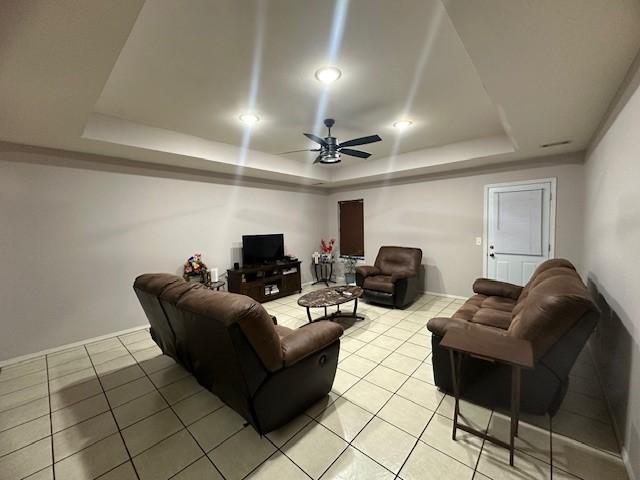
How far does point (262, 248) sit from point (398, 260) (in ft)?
8.81

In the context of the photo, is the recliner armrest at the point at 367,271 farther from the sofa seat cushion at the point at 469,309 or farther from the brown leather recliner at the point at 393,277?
the sofa seat cushion at the point at 469,309

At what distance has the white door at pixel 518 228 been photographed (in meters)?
4.06

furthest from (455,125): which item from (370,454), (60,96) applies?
(60,96)

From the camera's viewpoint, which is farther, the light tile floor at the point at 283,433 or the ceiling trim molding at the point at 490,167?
the ceiling trim molding at the point at 490,167

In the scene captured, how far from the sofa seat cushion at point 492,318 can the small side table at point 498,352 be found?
93 cm

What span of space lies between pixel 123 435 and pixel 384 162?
5.09m

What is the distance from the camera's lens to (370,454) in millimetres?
1682

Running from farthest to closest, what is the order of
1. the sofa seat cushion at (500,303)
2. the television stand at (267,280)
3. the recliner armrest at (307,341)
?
1. the television stand at (267,280)
2. the sofa seat cushion at (500,303)
3. the recliner armrest at (307,341)

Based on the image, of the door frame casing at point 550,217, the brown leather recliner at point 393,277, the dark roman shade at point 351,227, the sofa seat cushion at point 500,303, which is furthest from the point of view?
the dark roman shade at point 351,227

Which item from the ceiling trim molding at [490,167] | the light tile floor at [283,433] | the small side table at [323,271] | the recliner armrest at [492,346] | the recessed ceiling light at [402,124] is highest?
the recessed ceiling light at [402,124]

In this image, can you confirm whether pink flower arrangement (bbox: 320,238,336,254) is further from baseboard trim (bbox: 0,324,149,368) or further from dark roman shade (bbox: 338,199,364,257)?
baseboard trim (bbox: 0,324,149,368)

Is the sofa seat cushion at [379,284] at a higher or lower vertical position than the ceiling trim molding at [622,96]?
lower

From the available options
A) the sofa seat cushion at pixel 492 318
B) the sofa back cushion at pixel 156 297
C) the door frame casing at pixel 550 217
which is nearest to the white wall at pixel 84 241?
the sofa back cushion at pixel 156 297

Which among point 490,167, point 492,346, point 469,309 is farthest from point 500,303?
point 490,167
